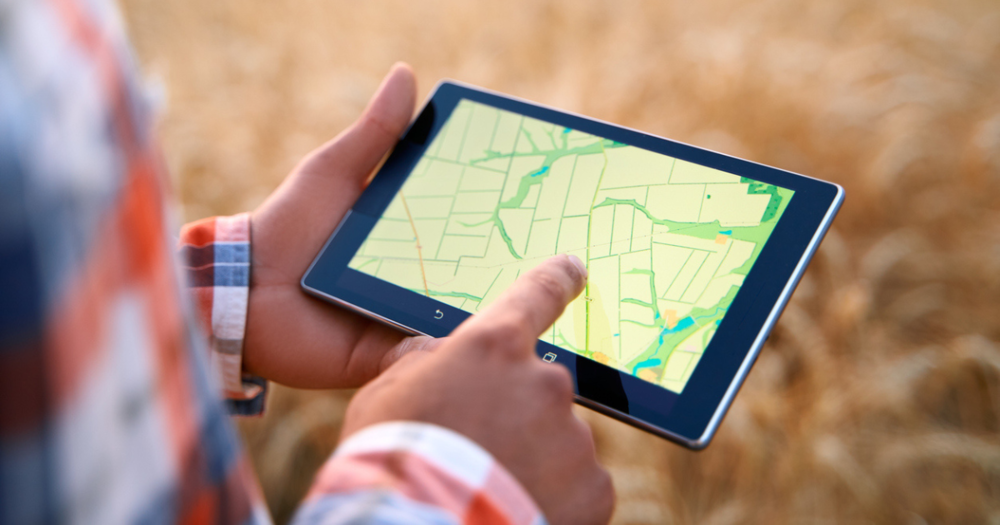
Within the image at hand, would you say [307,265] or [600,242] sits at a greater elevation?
[600,242]

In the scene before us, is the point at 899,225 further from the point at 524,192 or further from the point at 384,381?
the point at 384,381

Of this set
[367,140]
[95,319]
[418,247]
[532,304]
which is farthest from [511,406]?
[367,140]

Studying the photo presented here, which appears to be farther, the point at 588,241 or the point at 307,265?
the point at 307,265

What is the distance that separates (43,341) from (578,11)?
8.08 feet

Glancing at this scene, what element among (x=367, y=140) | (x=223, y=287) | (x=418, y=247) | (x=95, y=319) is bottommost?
(x=223, y=287)

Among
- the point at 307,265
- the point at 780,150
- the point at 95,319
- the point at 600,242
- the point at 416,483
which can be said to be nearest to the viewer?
the point at 95,319

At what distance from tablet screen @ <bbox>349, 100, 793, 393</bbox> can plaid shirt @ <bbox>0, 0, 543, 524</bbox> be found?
454 millimetres

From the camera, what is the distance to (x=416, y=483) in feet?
1.67

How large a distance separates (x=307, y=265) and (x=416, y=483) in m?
0.72

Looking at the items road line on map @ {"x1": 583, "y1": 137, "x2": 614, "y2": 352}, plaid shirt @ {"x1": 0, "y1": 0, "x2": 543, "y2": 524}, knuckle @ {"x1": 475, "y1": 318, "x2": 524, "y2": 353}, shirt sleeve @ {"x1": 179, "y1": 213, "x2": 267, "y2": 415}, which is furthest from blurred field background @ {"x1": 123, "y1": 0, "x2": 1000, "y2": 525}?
plaid shirt @ {"x1": 0, "y1": 0, "x2": 543, "y2": 524}

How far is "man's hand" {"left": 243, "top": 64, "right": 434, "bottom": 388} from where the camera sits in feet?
3.52

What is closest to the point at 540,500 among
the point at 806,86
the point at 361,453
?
the point at 361,453

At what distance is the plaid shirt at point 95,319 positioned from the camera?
310mm

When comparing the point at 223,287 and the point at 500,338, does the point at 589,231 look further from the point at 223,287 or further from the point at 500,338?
the point at 223,287
